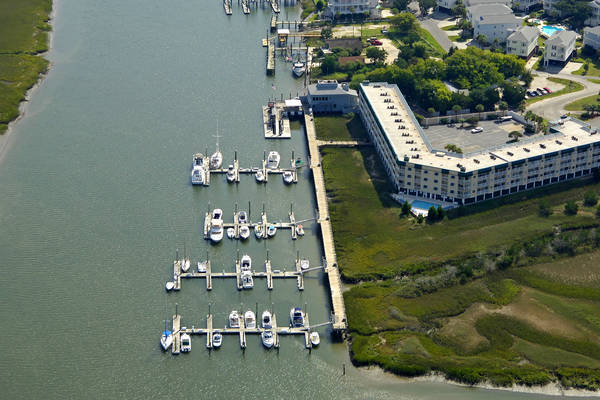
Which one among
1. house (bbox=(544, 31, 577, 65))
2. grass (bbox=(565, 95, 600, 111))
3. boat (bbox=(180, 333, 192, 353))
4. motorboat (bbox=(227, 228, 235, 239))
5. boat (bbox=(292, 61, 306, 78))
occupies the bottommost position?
boat (bbox=(180, 333, 192, 353))

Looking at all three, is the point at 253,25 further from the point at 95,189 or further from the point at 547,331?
the point at 547,331

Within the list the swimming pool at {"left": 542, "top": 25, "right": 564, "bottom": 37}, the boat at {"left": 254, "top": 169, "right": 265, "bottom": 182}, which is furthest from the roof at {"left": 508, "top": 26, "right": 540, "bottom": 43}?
the boat at {"left": 254, "top": 169, "right": 265, "bottom": 182}

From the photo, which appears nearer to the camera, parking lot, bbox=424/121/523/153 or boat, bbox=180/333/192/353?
boat, bbox=180/333/192/353

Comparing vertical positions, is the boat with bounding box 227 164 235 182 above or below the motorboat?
above

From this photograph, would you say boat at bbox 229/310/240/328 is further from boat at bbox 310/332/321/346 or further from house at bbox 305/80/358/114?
house at bbox 305/80/358/114

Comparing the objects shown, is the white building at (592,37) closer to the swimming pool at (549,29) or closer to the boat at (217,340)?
the swimming pool at (549,29)

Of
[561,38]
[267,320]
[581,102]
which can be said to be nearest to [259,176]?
[267,320]
